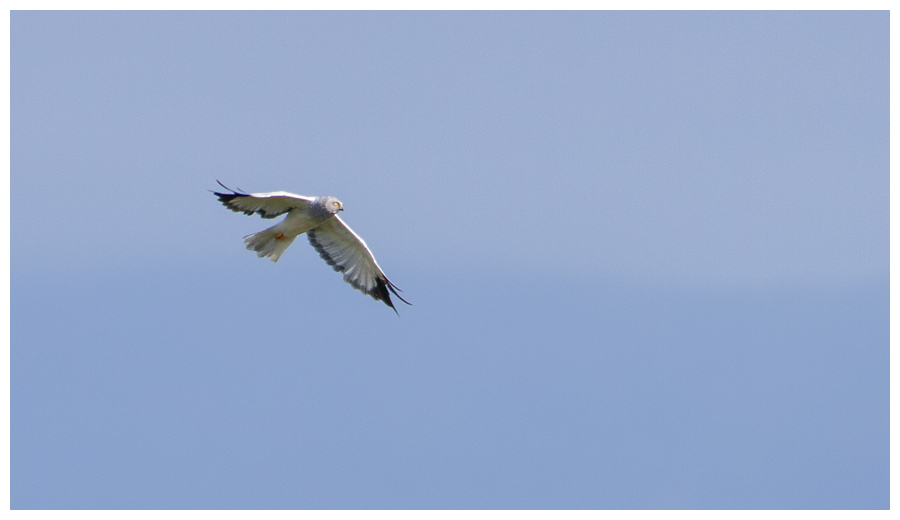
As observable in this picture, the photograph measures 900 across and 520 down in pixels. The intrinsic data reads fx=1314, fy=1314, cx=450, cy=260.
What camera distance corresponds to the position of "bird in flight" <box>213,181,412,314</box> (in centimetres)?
2088

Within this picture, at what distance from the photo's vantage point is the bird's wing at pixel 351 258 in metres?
22.2

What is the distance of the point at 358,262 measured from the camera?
2258 cm

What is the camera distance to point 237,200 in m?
20.7

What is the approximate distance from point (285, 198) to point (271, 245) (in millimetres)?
1080

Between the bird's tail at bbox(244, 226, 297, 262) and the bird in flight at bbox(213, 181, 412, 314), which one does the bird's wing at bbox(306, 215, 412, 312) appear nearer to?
the bird in flight at bbox(213, 181, 412, 314)

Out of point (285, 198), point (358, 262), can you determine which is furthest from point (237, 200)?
point (358, 262)

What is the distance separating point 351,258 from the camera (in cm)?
2256

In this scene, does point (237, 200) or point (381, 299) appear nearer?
point (237, 200)

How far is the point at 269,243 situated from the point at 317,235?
1.05 m

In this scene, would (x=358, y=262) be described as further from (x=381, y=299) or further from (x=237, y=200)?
(x=237, y=200)

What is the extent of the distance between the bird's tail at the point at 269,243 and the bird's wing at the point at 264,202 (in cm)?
32

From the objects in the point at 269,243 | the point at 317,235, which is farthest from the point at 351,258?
the point at 269,243

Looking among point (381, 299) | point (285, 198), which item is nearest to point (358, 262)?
point (381, 299)

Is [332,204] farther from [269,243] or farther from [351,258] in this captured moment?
[351,258]
